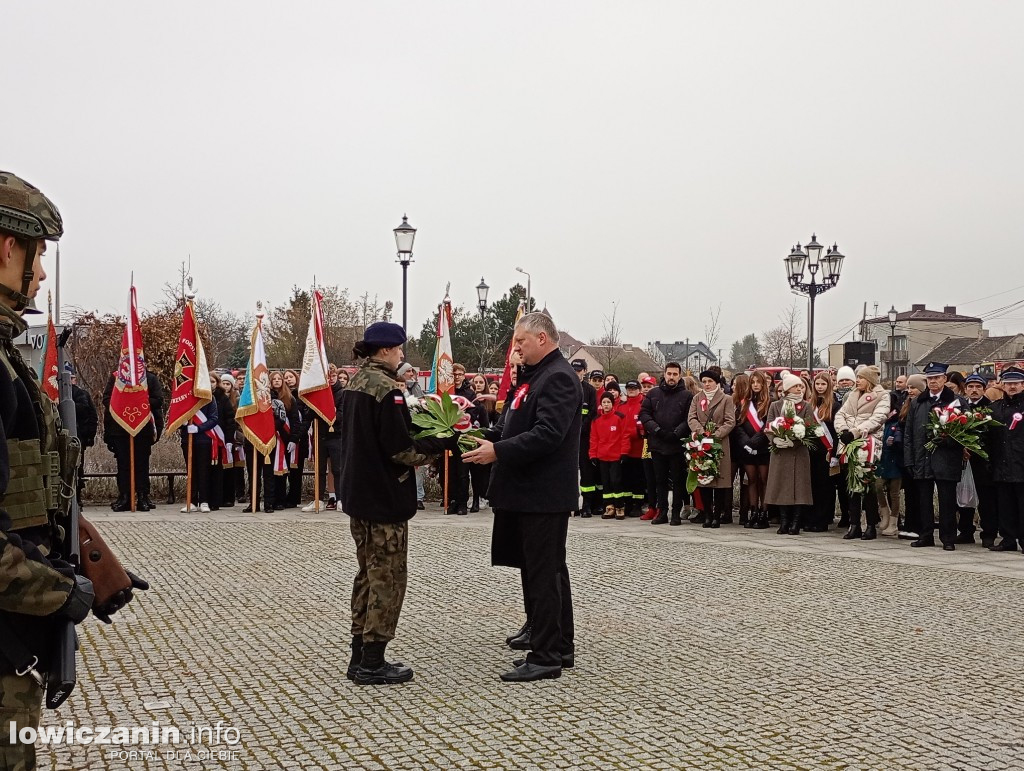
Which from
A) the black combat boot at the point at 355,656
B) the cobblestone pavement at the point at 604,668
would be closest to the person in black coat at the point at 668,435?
the cobblestone pavement at the point at 604,668

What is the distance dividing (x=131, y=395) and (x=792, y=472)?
1004cm

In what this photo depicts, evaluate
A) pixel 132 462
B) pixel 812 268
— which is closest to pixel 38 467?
pixel 132 462

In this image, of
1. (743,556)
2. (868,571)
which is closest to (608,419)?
(743,556)

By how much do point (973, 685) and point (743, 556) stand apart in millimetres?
5533

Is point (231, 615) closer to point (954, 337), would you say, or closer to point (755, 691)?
point (755, 691)

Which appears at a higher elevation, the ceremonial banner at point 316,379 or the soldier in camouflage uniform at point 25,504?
the ceremonial banner at point 316,379

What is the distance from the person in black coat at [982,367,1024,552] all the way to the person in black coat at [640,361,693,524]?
4.18 m

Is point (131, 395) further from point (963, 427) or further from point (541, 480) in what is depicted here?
point (963, 427)

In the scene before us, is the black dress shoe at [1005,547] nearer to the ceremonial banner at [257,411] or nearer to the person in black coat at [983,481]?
the person in black coat at [983,481]

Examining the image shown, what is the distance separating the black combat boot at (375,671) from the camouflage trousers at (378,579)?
2.2 inches

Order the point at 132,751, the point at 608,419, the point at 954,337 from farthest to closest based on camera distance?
the point at 954,337
the point at 608,419
the point at 132,751

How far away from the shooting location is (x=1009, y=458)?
40.7 feet

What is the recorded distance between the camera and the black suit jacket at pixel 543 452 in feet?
22.3

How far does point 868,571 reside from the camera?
1109 centimetres
